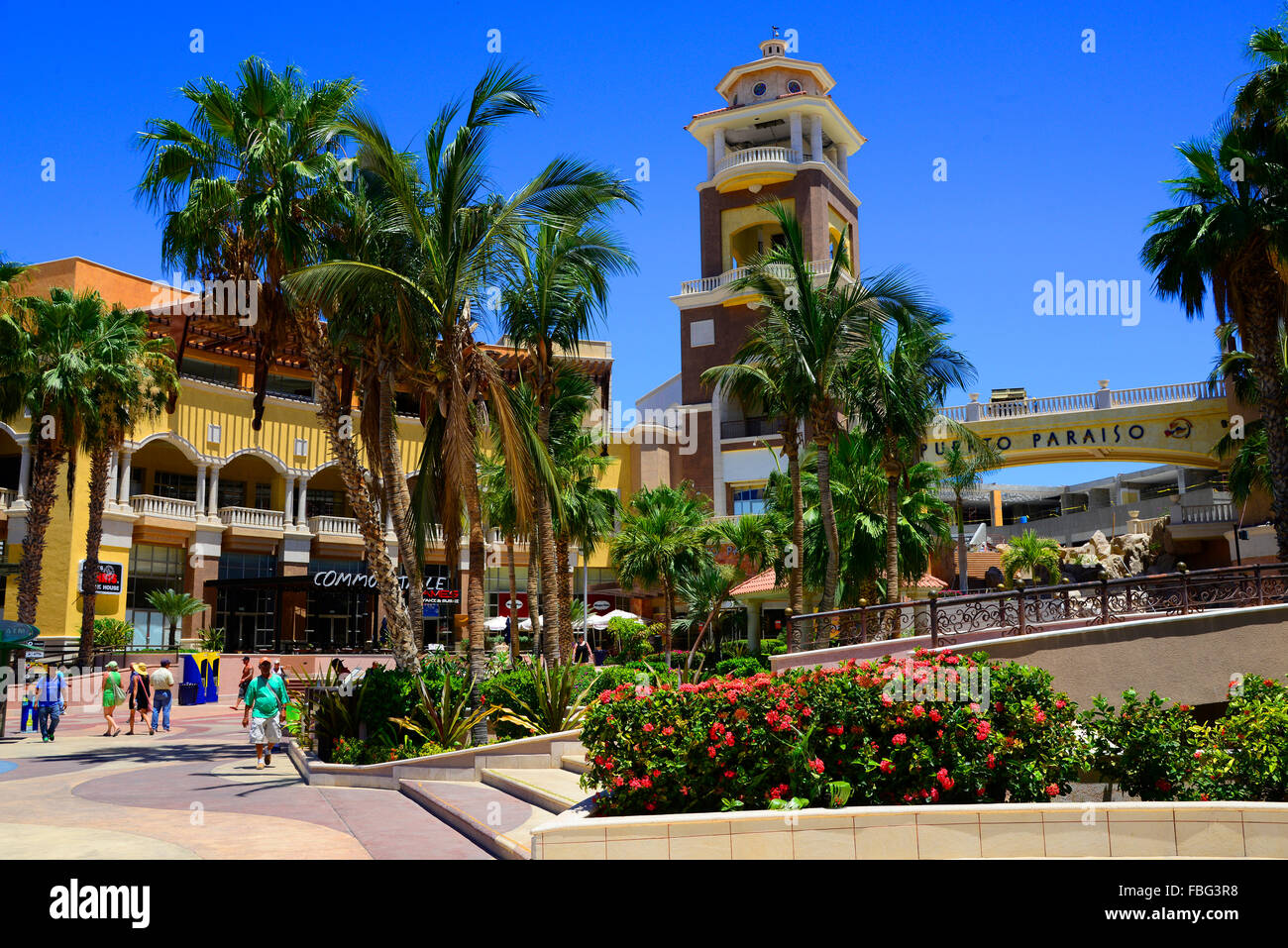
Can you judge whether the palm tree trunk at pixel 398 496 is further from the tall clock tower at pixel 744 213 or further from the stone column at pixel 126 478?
the tall clock tower at pixel 744 213

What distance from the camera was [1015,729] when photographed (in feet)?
29.2

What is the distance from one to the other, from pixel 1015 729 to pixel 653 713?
316 centimetres

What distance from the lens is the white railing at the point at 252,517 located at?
4541 centimetres

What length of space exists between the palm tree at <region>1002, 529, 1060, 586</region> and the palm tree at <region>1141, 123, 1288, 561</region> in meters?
29.6

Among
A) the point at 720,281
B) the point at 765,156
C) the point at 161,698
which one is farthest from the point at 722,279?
the point at 161,698

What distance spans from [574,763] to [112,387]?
952 inches

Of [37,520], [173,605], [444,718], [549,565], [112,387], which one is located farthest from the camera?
[173,605]

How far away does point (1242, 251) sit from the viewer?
70.0 ft

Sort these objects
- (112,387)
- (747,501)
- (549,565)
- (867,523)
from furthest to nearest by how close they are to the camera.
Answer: (747,501), (112,387), (867,523), (549,565)

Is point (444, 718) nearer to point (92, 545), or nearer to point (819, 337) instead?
point (819, 337)

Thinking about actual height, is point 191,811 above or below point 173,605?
below

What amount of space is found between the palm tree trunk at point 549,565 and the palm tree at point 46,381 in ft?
54.1

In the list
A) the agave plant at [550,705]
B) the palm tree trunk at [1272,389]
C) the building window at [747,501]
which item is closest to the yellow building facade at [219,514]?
the building window at [747,501]
